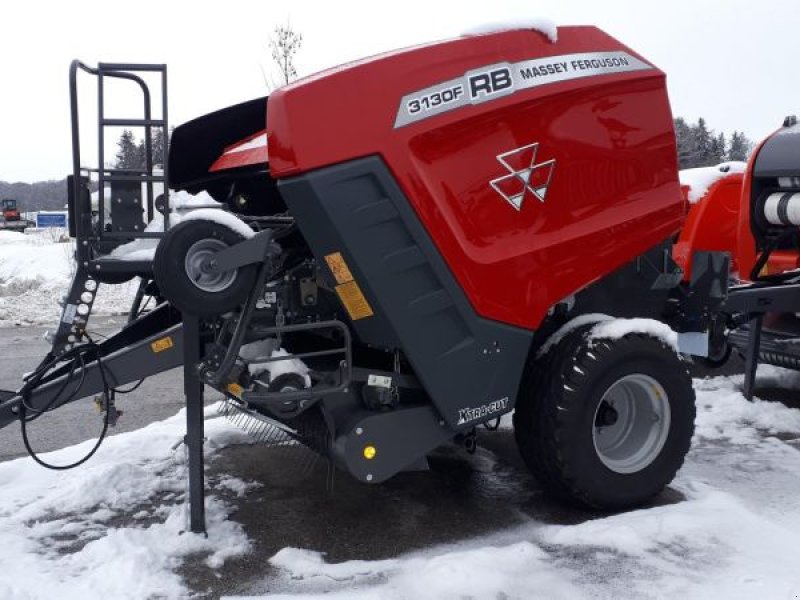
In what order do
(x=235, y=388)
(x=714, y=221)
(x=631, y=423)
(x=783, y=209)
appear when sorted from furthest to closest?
(x=714, y=221)
(x=783, y=209)
(x=631, y=423)
(x=235, y=388)

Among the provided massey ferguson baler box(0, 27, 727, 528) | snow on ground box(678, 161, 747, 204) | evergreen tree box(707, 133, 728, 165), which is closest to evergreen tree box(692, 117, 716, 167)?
evergreen tree box(707, 133, 728, 165)

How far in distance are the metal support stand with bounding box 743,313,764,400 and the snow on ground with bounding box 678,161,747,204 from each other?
1.59 metres

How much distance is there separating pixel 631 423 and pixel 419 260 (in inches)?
61.2

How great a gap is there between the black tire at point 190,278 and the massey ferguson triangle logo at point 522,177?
1143 mm

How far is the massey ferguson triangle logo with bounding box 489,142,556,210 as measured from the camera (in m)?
3.48

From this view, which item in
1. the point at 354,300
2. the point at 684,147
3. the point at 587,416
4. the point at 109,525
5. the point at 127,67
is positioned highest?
the point at 684,147

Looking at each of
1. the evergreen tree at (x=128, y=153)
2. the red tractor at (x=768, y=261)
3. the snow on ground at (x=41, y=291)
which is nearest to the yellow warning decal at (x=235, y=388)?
the evergreen tree at (x=128, y=153)

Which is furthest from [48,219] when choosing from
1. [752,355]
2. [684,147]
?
[752,355]

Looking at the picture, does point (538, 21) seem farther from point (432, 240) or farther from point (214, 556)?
point (214, 556)

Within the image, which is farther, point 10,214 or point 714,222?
point 10,214

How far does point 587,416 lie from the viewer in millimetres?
3676

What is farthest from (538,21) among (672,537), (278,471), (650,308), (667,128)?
(278,471)

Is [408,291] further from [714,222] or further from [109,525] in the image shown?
[714,222]

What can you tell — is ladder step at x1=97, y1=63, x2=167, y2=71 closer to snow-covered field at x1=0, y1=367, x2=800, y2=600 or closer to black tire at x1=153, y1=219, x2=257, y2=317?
black tire at x1=153, y1=219, x2=257, y2=317
